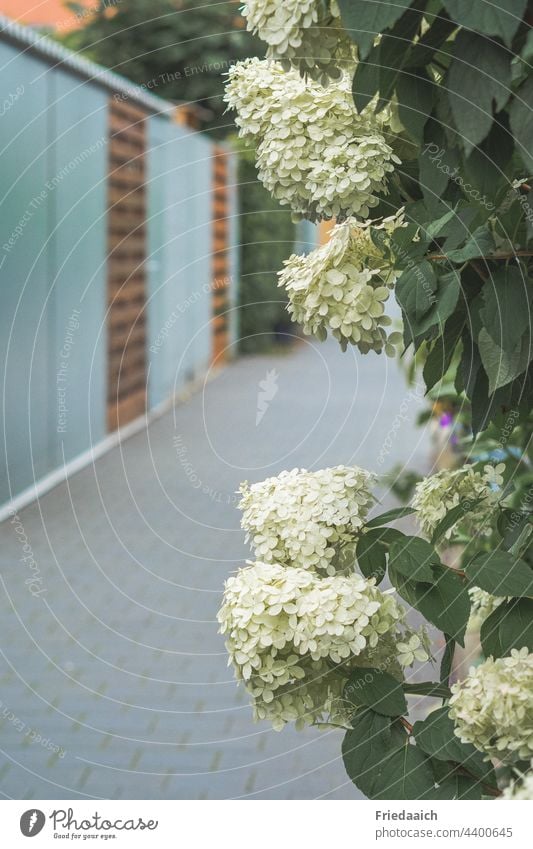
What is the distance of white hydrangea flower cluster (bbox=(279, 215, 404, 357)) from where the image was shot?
1437 millimetres

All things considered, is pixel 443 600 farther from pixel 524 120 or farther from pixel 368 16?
pixel 368 16

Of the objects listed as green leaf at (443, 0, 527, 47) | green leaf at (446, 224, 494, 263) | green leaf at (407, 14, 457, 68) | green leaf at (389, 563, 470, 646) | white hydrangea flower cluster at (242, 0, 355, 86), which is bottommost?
green leaf at (389, 563, 470, 646)

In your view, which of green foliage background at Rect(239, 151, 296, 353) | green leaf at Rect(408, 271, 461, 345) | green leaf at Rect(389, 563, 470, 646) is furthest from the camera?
green foliage background at Rect(239, 151, 296, 353)

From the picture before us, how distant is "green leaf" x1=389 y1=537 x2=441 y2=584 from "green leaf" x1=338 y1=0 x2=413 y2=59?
0.61 m

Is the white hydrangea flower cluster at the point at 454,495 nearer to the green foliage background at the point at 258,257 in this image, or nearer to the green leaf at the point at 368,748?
the green leaf at the point at 368,748

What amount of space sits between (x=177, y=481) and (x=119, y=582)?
1914mm

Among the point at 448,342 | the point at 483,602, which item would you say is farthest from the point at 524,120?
the point at 483,602

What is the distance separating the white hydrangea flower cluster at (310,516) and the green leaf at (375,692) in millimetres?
140

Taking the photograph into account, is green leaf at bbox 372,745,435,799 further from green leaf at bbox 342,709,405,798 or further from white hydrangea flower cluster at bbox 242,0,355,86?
white hydrangea flower cluster at bbox 242,0,355,86

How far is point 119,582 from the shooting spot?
5215 mm

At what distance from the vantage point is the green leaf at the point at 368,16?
1078 millimetres

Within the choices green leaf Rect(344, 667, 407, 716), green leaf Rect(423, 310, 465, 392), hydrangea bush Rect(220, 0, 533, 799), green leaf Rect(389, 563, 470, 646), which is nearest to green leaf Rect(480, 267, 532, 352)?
hydrangea bush Rect(220, 0, 533, 799)

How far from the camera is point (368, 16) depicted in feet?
3.58

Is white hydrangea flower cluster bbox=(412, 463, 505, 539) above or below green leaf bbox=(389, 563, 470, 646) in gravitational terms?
above
